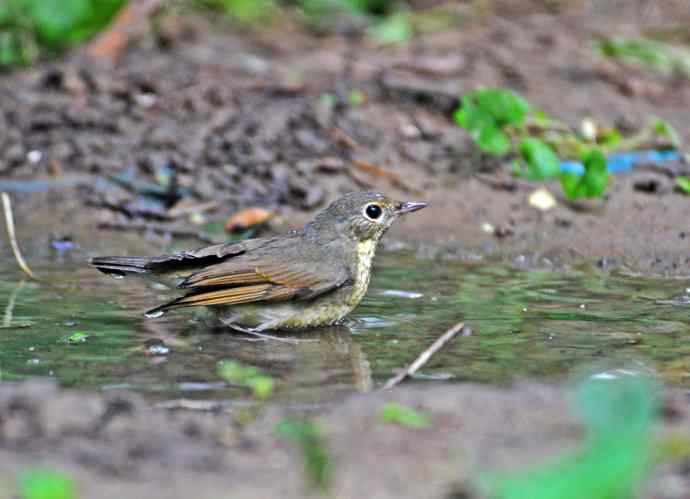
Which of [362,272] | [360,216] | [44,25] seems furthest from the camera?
[44,25]

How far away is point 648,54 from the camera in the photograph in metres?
12.7

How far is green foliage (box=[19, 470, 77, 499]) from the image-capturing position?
3738 millimetres

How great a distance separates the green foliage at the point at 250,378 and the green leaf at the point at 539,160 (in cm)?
414

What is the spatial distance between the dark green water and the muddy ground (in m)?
0.61

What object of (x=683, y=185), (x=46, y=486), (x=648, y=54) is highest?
(x=648, y=54)

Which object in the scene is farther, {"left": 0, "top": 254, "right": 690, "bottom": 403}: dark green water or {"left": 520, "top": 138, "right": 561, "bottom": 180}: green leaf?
{"left": 520, "top": 138, "right": 561, "bottom": 180}: green leaf

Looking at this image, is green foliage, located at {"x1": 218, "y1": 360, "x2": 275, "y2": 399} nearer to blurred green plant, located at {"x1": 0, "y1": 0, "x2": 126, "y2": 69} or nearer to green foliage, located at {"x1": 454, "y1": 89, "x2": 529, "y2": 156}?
green foliage, located at {"x1": 454, "y1": 89, "x2": 529, "y2": 156}

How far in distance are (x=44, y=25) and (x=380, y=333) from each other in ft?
23.0

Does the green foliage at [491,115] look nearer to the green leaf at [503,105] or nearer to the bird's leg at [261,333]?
the green leaf at [503,105]

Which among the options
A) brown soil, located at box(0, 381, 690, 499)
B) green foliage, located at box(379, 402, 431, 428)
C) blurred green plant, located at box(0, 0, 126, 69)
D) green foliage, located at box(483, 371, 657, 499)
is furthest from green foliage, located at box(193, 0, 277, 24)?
green foliage, located at box(483, 371, 657, 499)

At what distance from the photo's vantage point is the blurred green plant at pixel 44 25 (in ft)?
41.0

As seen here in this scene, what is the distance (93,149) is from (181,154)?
2.57ft

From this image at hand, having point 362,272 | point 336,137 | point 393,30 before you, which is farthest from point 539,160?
point 393,30

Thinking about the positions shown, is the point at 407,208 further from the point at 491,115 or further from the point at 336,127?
the point at 336,127
